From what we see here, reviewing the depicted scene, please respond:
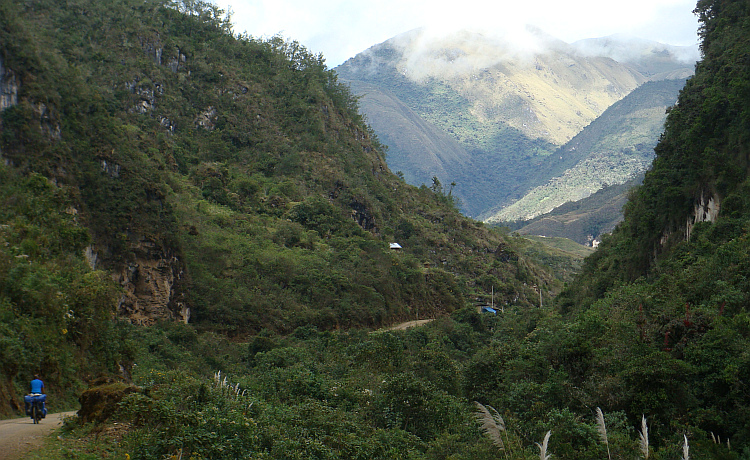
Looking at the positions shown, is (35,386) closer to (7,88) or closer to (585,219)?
(7,88)

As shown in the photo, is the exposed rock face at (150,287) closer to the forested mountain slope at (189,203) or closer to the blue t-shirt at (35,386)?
the forested mountain slope at (189,203)

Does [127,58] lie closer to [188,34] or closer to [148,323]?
[188,34]

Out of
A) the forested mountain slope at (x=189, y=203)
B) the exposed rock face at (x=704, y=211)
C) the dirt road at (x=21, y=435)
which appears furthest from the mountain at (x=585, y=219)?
the dirt road at (x=21, y=435)

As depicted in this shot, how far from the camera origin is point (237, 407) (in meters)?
15.2

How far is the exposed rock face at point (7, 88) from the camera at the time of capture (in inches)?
1363

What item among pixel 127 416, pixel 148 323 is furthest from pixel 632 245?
pixel 127 416

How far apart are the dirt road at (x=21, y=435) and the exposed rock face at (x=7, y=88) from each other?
82.1ft

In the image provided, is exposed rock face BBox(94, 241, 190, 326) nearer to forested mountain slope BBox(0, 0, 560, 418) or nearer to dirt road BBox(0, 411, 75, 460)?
forested mountain slope BBox(0, 0, 560, 418)

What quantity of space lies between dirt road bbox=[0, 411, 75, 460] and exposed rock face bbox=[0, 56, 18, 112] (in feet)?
82.1

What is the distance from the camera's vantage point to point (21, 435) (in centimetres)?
1233

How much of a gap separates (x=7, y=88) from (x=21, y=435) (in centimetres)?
2814

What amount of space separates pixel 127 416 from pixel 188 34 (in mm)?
77584

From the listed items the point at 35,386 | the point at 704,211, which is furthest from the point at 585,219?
the point at 35,386

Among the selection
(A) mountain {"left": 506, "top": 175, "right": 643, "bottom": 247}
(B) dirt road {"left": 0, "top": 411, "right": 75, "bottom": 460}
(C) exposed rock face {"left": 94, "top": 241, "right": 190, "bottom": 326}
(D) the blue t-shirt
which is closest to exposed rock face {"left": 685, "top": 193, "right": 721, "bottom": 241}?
(D) the blue t-shirt
